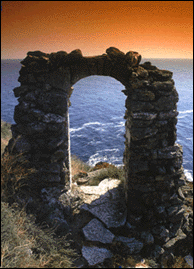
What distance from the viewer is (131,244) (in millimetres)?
5164

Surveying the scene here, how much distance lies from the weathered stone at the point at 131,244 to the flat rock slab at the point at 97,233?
0.23 m

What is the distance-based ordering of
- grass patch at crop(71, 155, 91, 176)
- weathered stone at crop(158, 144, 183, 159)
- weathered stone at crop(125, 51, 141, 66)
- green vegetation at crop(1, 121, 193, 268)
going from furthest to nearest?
grass patch at crop(71, 155, 91, 176), weathered stone at crop(158, 144, 183, 159), weathered stone at crop(125, 51, 141, 66), green vegetation at crop(1, 121, 193, 268)

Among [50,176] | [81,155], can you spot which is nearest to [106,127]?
[81,155]

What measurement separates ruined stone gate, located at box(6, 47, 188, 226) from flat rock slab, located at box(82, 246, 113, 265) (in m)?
1.65

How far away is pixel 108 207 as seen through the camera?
579 centimetres

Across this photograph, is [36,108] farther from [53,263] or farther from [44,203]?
[53,263]

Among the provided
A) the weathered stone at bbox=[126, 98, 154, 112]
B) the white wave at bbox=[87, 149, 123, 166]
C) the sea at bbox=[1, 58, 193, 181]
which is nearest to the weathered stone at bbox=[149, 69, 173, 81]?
the weathered stone at bbox=[126, 98, 154, 112]

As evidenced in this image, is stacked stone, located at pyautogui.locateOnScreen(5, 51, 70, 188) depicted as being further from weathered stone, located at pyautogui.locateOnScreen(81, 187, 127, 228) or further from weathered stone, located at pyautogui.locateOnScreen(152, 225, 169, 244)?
weathered stone, located at pyautogui.locateOnScreen(152, 225, 169, 244)

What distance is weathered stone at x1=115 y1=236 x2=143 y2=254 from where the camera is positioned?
16.8 ft

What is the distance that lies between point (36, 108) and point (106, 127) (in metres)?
22.2

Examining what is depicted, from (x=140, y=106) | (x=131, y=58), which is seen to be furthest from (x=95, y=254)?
(x=131, y=58)

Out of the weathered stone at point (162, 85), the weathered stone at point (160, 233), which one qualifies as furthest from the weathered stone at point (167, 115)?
the weathered stone at point (160, 233)

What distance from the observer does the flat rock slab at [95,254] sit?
4.68 m

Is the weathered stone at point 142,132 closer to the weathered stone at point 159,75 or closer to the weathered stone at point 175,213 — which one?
the weathered stone at point 159,75
